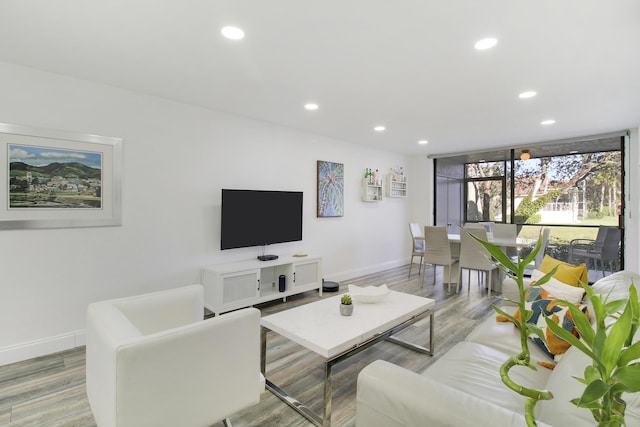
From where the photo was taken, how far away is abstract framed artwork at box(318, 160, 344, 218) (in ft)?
16.6

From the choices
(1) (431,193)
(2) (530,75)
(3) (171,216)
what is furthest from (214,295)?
(1) (431,193)

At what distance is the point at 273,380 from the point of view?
241cm

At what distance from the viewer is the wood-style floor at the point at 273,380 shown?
197 centimetres

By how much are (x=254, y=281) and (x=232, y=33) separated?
2.61 m

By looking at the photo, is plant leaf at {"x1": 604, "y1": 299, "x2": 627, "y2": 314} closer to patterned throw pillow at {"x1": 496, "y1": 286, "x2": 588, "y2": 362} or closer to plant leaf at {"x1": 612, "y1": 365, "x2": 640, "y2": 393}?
plant leaf at {"x1": 612, "y1": 365, "x2": 640, "y2": 393}

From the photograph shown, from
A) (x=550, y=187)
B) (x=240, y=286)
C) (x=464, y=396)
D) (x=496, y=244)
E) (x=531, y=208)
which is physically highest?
(x=550, y=187)

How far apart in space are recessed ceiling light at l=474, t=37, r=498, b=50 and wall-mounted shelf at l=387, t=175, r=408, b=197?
4.17m

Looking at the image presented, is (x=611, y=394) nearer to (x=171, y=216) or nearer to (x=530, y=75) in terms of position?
(x=530, y=75)

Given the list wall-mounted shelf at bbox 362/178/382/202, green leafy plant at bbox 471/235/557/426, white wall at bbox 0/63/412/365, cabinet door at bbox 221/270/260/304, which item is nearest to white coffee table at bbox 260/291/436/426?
cabinet door at bbox 221/270/260/304

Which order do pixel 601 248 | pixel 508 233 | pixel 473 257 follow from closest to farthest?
1. pixel 473 257
2. pixel 601 248
3. pixel 508 233

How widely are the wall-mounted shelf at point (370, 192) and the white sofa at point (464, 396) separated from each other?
4139 millimetres

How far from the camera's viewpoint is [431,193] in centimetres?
682

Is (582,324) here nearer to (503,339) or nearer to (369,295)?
(503,339)

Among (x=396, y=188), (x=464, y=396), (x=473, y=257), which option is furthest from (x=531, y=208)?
(x=464, y=396)
